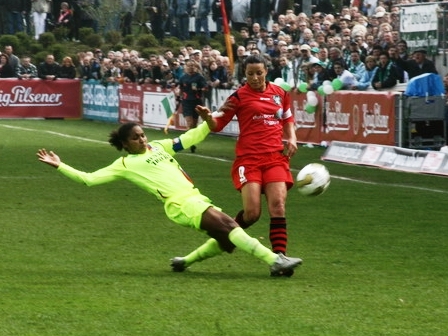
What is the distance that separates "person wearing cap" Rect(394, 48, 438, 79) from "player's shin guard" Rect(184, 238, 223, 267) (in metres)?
15.1

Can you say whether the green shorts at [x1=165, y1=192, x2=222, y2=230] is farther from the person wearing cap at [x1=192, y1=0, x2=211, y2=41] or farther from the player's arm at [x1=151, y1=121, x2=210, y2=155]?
the person wearing cap at [x1=192, y1=0, x2=211, y2=41]

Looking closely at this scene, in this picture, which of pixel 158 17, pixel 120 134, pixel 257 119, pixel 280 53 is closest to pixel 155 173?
pixel 120 134

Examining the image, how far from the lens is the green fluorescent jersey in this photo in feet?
37.4

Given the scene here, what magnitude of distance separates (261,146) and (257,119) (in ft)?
0.83

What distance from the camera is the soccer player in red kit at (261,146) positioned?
11.5 metres

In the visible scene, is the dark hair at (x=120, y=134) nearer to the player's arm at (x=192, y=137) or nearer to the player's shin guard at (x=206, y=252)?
the player's arm at (x=192, y=137)

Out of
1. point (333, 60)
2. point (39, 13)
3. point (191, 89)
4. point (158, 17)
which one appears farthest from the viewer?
point (39, 13)

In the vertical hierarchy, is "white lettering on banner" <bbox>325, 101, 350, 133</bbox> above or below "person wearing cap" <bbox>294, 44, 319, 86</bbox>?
below

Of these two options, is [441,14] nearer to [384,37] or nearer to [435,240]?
[384,37]

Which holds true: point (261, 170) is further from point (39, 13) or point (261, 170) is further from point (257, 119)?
point (39, 13)

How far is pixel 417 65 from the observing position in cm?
2600

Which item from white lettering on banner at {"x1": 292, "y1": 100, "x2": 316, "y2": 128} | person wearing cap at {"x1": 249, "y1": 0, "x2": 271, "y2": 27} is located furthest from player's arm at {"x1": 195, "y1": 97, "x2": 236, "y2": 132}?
person wearing cap at {"x1": 249, "y1": 0, "x2": 271, "y2": 27}

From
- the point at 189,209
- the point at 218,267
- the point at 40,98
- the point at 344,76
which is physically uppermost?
the point at 189,209

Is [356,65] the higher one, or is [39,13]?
[39,13]
